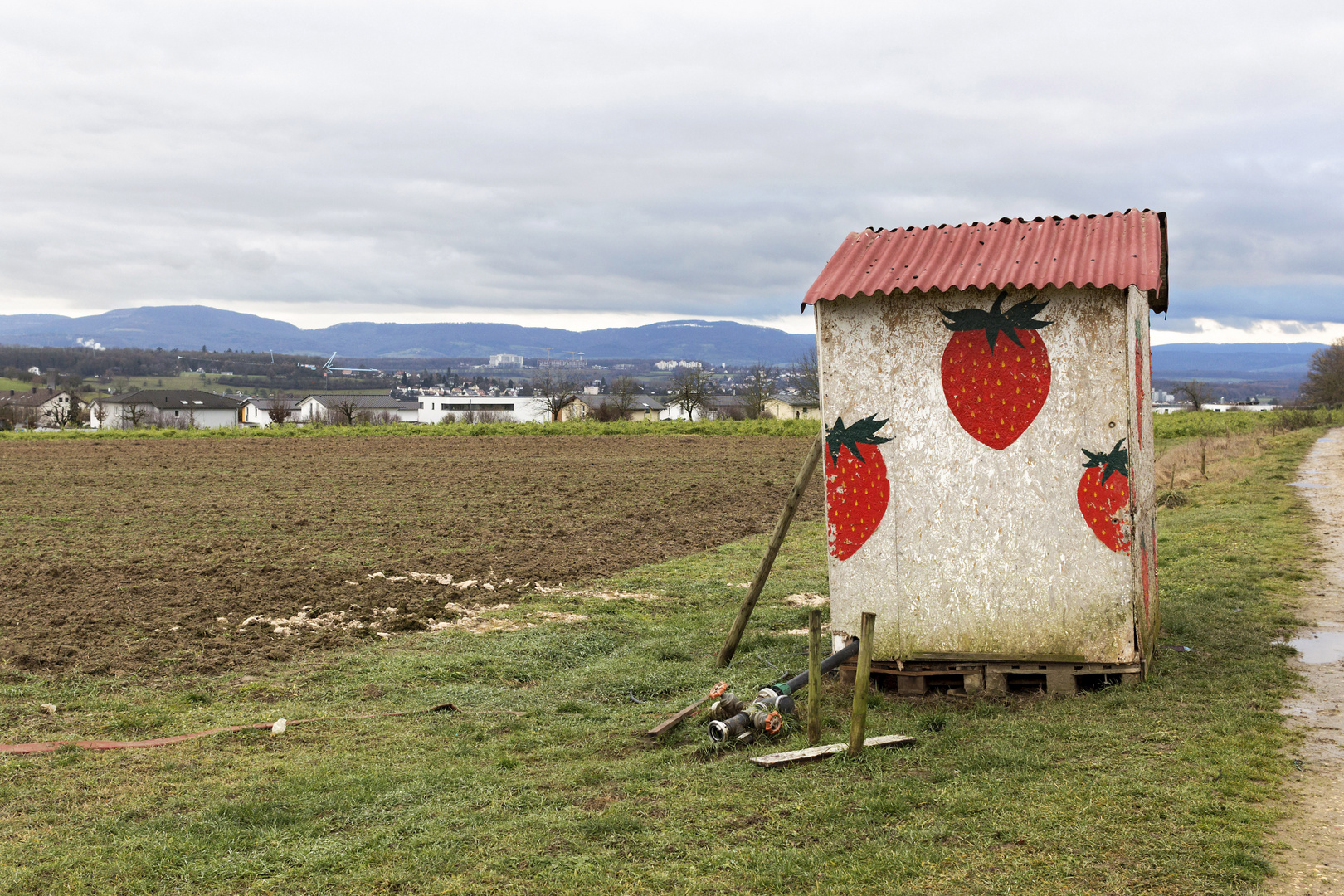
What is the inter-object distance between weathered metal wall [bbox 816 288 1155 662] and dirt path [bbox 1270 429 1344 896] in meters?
1.34

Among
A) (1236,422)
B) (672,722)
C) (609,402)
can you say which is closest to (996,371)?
(672,722)

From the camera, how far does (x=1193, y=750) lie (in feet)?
21.0

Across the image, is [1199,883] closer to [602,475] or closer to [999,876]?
[999,876]

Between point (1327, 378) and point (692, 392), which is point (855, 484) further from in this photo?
point (1327, 378)

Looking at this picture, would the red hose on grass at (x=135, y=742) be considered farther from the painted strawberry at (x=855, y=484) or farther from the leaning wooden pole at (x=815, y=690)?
the painted strawberry at (x=855, y=484)

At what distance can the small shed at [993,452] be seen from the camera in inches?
308

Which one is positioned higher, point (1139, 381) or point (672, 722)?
point (1139, 381)

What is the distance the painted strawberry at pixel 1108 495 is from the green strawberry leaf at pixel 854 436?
Answer: 156 centimetres

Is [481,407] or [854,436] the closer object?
[854,436]

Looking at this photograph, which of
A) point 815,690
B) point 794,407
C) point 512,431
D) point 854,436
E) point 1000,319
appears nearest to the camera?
point 815,690

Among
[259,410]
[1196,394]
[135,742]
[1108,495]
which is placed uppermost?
[259,410]

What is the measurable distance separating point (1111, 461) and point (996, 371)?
3.62 feet

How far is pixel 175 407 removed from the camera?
121312mm

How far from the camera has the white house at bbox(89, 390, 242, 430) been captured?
361 feet
